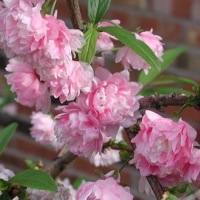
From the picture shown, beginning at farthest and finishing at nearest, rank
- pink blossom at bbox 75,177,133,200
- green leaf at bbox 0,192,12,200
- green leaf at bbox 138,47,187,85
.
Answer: green leaf at bbox 138,47,187,85 < green leaf at bbox 0,192,12,200 < pink blossom at bbox 75,177,133,200

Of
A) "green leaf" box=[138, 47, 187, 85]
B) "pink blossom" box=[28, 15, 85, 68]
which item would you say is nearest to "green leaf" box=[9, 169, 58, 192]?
"pink blossom" box=[28, 15, 85, 68]

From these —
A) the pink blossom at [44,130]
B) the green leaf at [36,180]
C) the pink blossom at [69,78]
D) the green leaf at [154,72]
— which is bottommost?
the pink blossom at [44,130]

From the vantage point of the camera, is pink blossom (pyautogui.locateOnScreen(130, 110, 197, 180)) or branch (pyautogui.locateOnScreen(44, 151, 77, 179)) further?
branch (pyautogui.locateOnScreen(44, 151, 77, 179))

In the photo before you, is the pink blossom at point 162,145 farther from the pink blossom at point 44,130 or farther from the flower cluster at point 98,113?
the pink blossom at point 44,130

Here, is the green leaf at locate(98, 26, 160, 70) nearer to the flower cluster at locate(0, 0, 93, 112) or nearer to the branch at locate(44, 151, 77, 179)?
the flower cluster at locate(0, 0, 93, 112)

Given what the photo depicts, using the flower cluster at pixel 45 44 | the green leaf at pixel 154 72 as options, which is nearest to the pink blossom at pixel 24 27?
the flower cluster at pixel 45 44

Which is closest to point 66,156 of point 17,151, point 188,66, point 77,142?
point 77,142

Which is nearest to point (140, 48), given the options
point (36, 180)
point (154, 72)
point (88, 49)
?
point (88, 49)
